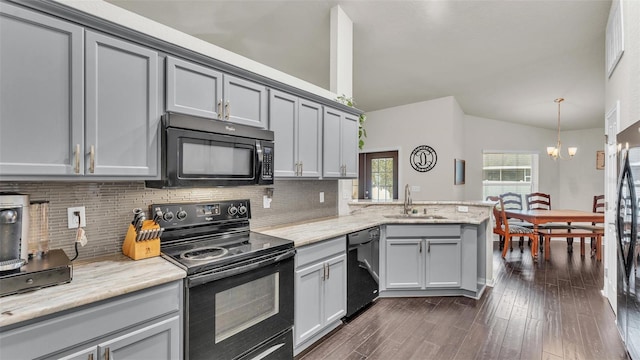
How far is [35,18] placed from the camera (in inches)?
49.9

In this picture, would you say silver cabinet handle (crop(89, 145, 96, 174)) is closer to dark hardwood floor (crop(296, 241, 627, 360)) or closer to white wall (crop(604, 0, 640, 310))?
dark hardwood floor (crop(296, 241, 627, 360))

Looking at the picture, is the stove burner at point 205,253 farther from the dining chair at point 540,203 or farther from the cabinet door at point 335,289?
the dining chair at point 540,203

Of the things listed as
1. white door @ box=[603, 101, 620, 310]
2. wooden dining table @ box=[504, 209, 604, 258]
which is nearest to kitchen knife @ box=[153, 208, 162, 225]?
white door @ box=[603, 101, 620, 310]

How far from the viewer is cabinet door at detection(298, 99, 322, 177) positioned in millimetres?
2625

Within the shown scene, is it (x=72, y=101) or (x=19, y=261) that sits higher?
(x=72, y=101)

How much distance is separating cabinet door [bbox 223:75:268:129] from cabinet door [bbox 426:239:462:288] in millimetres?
2181

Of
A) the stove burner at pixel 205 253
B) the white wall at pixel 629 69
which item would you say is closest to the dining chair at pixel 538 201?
the white wall at pixel 629 69

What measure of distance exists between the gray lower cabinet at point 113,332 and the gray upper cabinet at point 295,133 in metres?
1.27

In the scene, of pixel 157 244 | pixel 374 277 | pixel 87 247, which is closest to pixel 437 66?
pixel 374 277

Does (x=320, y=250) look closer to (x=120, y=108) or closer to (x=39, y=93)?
(x=120, y=108)

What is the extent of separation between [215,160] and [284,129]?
724 mm

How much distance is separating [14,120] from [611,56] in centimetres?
477

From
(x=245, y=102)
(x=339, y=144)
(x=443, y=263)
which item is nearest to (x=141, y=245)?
(x=245, y=102)

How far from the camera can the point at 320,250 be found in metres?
2.34
